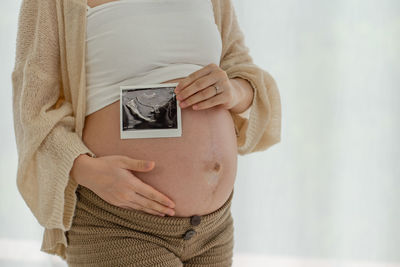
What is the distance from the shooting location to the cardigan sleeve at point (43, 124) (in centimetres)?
89

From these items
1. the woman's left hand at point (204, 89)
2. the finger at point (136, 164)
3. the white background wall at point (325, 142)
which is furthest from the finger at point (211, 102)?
the white background wall at point (325, 142)

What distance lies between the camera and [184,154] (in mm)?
903

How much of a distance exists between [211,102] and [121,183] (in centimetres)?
25

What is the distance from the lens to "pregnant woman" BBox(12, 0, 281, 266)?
884mm

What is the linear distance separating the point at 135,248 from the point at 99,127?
0.87 ft

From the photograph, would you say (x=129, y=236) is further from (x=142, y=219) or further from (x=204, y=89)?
(x=204, y=89)

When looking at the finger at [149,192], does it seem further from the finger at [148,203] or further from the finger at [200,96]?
the finger at [200,96]

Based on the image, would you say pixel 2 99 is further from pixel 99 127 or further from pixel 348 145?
pixel 348 145

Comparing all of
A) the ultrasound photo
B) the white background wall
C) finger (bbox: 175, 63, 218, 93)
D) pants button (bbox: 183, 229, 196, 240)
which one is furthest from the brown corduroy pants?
the white background wall

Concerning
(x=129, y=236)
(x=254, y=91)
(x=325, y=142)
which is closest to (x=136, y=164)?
(x=129, y=236)

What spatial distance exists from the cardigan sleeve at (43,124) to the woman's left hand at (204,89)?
23 centimetres

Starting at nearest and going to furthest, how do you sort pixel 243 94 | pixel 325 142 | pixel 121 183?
pixel 121 183 → pixel 243 94 → pixel 325 142

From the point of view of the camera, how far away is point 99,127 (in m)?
0.94

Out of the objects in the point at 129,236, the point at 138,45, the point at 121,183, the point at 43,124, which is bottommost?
the point at 129,236
